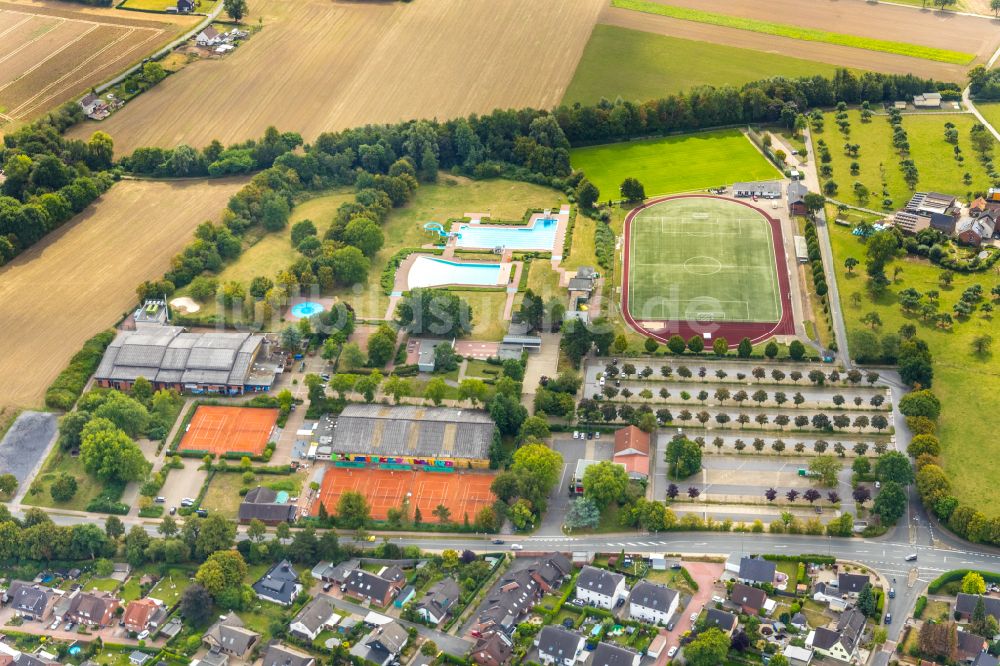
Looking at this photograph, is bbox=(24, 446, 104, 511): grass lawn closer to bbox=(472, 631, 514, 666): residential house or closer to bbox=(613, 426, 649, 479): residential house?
bbox=(472, 631, 514, 666): residential house

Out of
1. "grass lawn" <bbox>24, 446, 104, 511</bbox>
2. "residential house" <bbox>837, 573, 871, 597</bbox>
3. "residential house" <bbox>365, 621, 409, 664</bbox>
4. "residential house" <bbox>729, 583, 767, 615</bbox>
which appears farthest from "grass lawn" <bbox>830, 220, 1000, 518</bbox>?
→ "grass lawn" <bbox>24, 446, 104, 511</bbox>

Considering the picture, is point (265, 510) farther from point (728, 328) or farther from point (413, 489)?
point (728, 328)

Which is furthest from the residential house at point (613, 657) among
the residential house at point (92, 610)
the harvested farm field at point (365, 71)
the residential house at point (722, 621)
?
the harvested farm field at point (365, 71)

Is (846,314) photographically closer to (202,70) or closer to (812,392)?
(812,392)

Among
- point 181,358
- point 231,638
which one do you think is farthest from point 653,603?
point 181,358

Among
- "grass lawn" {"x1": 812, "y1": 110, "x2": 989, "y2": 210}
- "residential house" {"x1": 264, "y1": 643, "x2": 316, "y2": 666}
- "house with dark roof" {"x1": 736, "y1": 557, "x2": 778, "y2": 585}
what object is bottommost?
"residential house" {"x1": 264, "y1": 643, "x2": 316, "y2": 666}
